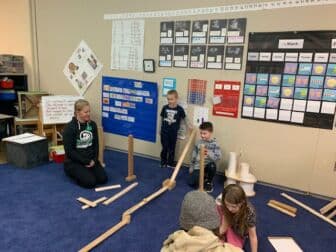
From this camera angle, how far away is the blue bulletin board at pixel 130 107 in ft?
13.2

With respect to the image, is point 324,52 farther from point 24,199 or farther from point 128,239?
point 24,199

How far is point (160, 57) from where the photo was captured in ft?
12.5

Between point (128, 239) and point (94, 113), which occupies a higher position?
point (94, 113)

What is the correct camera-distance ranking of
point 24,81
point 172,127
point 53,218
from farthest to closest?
point 24,81, point 172,127, point 53,218

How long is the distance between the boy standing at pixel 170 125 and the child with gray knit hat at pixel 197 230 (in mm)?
2504

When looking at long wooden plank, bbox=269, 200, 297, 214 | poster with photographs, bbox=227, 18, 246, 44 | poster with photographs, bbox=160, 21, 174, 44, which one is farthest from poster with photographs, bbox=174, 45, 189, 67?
long wooden plank, bbox=269, 200, 297, 214

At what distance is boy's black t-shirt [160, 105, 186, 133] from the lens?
12.2 feet

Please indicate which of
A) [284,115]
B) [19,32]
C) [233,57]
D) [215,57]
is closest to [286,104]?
[284,115]

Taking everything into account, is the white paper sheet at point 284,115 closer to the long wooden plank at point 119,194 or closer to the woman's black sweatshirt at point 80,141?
the long wooden plank at point 119,194

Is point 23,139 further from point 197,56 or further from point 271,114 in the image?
point 271,114

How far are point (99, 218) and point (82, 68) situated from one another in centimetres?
274

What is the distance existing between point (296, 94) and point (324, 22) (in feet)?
2.50

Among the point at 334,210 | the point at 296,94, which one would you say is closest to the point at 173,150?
the point at 296,94

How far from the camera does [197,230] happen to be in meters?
1.12
